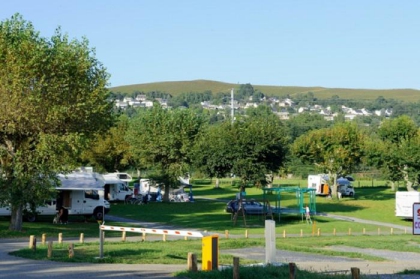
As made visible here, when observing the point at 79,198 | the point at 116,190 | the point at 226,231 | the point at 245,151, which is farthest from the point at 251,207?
the point at 226,231

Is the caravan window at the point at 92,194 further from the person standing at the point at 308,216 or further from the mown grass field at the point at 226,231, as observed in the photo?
the person standing at the point at 308,216

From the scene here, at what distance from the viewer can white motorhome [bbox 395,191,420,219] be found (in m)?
58.5

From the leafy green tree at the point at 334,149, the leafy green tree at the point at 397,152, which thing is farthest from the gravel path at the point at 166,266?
the leafy green tree at the point at 334,149

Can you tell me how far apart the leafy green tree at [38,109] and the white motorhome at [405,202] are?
2864cm

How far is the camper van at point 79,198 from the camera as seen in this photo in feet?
160

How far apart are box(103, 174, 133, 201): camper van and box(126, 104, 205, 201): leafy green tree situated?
3.06 m

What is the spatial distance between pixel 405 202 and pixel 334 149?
72.1ft

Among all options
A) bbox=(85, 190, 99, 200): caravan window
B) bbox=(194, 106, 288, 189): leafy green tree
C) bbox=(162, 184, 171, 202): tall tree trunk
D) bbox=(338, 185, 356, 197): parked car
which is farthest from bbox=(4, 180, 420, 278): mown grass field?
bbox=(194, 106, 288, 189): leafy green tree

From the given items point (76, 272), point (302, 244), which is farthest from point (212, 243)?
point (302, 244)

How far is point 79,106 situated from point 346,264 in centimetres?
1709

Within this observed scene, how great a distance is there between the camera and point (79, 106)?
38562 mm

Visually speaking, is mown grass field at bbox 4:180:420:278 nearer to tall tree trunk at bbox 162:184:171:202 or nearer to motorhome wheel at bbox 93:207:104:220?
motorhome wheel at bbox 93:207:104:220

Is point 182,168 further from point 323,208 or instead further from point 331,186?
point 331,186

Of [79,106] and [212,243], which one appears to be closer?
[212,243]
